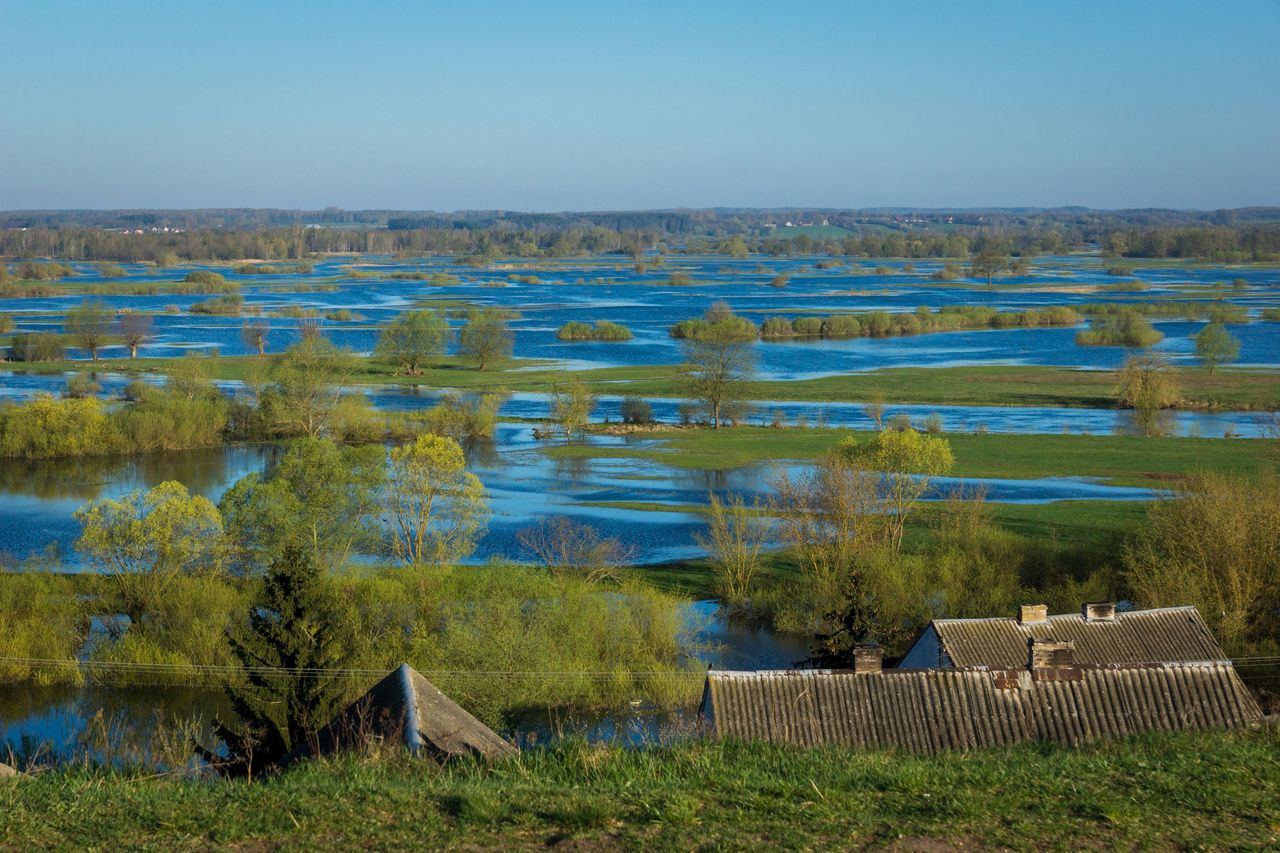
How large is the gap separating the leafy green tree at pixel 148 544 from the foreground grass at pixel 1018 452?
1870 cm

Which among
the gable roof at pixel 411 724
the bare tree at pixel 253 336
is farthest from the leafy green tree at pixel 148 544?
the bare tree at pixel 253 336

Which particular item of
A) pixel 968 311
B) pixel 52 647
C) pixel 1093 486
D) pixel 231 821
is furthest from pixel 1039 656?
pixel 968 311

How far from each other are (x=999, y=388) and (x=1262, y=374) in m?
13.5

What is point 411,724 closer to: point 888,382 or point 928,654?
point 928,654

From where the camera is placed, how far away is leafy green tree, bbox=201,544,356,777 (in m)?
14.1

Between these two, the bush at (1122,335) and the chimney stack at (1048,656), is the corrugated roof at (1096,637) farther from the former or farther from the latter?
the bush at (1122,335)

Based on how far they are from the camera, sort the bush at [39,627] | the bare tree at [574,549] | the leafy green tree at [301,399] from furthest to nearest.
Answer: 1. the leafy green tree at [301,399]
2. the bare tree at [574,549]
3. the bush at [39,627]

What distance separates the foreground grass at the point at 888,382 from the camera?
172 feet

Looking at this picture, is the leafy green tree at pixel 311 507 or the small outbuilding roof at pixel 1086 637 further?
the leafy green tree at pixel 311 507

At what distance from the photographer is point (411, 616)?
839 inches

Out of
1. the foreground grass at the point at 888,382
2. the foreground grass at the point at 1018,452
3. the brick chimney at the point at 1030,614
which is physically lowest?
the foreground grass at the point at 1018,452

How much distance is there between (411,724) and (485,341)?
55.0 metres

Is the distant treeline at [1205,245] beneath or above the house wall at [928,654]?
above

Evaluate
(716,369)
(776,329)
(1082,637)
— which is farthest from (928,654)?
(776,329)
